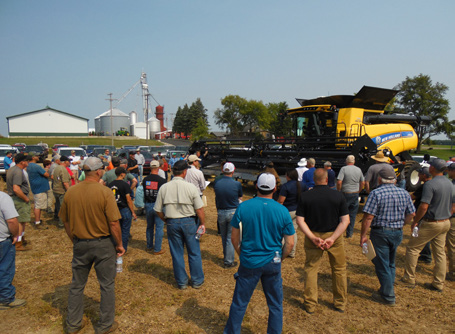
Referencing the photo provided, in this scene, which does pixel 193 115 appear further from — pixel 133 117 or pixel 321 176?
pixel 321 176

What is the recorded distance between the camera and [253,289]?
2.89 meters

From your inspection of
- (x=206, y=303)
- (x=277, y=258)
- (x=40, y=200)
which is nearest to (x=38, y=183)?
(x=40, y=200)

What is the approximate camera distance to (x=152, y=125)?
8600 cm

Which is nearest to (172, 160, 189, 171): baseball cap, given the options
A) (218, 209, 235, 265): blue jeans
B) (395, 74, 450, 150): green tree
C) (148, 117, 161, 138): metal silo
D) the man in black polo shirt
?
(218, 209, 235, 265): blue jeans

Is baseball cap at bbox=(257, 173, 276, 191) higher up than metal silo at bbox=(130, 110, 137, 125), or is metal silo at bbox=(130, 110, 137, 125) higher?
metal silo at bbox=(130, 110, 137, 125)

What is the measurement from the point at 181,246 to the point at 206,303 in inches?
33.7

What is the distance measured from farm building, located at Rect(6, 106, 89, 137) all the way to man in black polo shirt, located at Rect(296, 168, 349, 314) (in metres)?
75.3

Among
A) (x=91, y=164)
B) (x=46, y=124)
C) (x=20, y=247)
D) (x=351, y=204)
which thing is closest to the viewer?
(x=91, y=164)

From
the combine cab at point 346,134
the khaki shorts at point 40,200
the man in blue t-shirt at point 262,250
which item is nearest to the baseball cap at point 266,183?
the man in blue t-shirt at point 262,250

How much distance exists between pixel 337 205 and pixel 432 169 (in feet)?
6.40

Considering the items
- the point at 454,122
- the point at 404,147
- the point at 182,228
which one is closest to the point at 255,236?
the point at 182,228

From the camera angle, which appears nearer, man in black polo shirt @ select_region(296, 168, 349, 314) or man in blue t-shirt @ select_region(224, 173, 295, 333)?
man in blue t-shirt @ select_region(224, 173, 295, 333)

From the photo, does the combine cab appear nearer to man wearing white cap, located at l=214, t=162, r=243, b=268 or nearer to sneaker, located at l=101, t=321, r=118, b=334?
man wearing white cap, located at l=214, t=162, r=243, b=268

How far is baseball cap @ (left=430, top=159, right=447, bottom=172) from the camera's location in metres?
4.26
